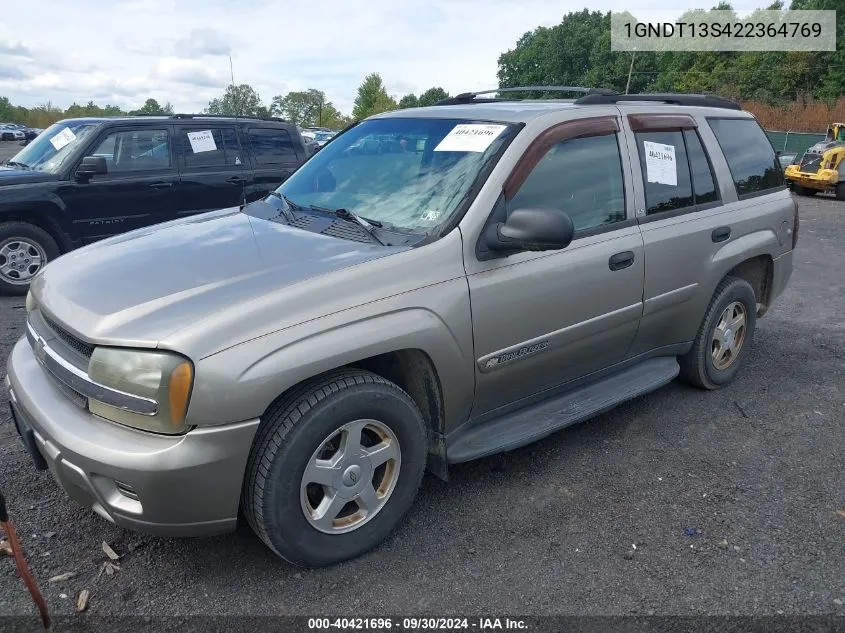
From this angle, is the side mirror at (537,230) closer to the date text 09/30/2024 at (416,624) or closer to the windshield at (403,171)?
the windshield at (403,171)

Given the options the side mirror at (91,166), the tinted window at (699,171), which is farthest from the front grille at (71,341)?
the side mirror at (91,166)

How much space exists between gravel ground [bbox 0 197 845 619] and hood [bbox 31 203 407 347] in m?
0.99

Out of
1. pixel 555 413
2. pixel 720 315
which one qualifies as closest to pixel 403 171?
pixel 555 413

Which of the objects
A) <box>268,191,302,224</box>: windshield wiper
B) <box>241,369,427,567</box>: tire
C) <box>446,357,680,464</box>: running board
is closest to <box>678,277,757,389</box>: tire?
<box>446,357,680,464</box>: running board

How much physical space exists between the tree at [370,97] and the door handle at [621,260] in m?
79.4

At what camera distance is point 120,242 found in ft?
10.6

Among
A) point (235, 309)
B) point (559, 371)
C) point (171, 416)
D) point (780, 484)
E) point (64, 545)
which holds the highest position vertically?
point (235, 309)

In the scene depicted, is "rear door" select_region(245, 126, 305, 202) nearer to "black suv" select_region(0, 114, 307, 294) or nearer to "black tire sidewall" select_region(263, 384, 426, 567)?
"black suv" select_region(0, 114, 307, 294)

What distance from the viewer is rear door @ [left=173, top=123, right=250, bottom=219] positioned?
7.61 m

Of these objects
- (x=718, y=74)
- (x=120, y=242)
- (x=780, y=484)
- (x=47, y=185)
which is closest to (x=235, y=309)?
(x=120, y=242)

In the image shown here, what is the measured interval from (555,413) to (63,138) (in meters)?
6.52

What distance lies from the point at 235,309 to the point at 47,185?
5.67 metres

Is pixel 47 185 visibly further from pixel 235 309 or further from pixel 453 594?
pixel 453 594

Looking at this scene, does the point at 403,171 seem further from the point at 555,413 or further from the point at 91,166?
the point at 91,166
